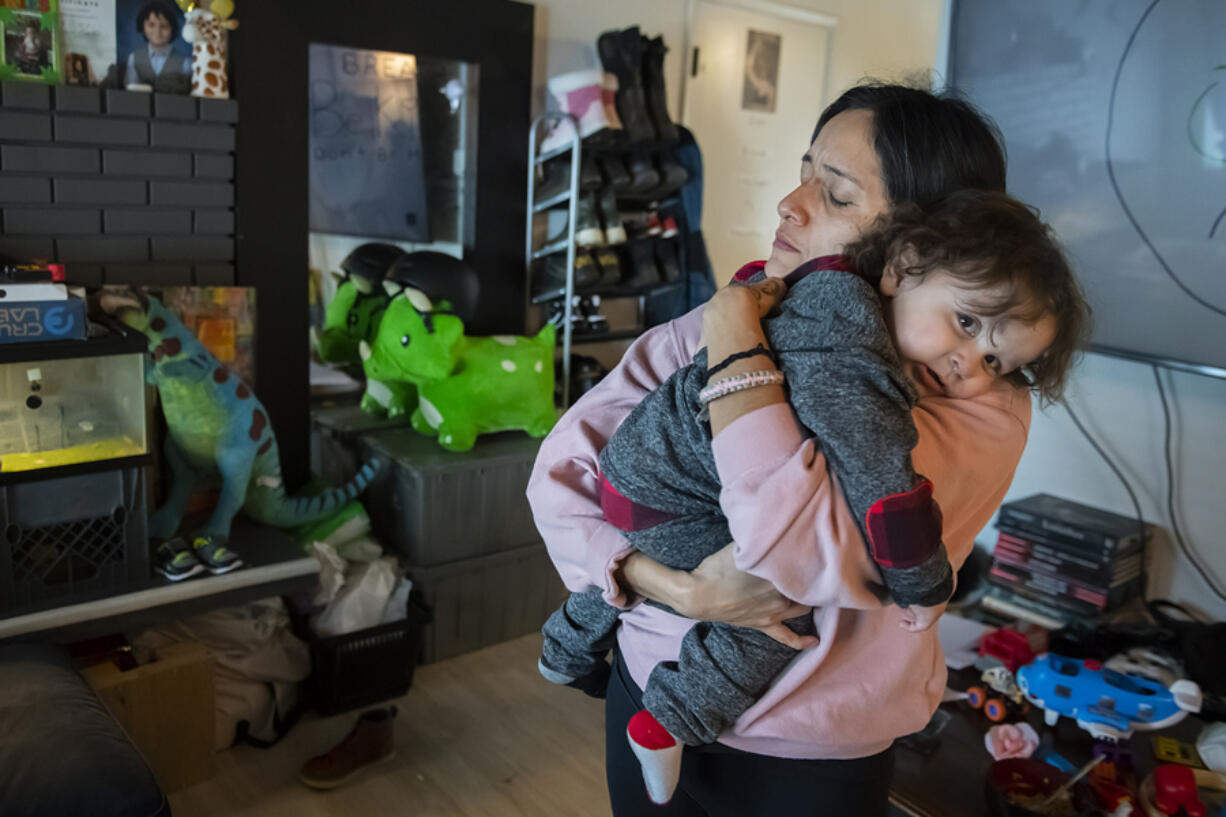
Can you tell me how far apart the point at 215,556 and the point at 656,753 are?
145 centimetres

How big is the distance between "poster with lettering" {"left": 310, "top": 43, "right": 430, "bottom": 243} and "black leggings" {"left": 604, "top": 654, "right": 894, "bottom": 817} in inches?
77.4

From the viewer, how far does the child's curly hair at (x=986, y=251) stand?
828 mm

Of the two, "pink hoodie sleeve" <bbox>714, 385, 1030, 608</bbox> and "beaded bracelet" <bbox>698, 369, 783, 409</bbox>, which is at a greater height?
"beaded bracelet" <bbox>698, 369, 783, 409</bbox>

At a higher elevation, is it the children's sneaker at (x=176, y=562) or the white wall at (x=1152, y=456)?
the white wall at (x=1152, y=456)

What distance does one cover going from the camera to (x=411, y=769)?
2098mm

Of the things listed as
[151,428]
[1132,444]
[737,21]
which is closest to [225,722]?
[151,428]

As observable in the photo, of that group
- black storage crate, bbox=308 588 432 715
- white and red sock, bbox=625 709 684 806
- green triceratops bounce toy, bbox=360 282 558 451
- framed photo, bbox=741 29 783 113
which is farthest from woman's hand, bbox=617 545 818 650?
framed photo, bbox=741 29 783 113

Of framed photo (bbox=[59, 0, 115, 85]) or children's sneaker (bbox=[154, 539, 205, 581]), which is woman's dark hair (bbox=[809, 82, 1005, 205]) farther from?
framed photo (bbox=[59, 0, 115, 85])

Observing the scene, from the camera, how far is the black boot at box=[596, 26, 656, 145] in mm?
2895

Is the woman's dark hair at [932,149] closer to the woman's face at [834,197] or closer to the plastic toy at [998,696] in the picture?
the woman's face at [834,197]

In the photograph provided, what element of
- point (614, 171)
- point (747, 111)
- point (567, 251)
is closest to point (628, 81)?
point (614, 171)

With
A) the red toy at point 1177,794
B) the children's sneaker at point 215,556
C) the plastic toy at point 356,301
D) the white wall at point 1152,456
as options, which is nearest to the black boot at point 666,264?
the plastic toy at point 356,301

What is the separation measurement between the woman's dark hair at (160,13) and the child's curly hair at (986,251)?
1.91m

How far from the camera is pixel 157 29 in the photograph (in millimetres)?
2152
